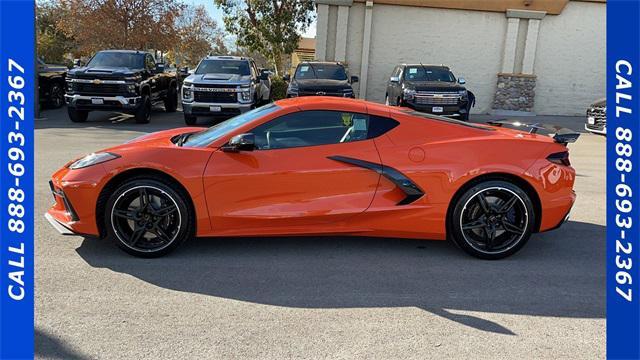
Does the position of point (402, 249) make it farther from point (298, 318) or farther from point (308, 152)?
point (298, 318)

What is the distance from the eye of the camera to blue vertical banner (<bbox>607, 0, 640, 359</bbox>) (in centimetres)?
268

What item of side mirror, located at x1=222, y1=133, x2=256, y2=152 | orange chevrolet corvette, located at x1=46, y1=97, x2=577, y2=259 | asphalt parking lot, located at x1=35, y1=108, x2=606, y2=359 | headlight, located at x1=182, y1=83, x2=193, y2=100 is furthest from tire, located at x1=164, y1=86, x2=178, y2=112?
side mirror, located at x1=222, y1=133, x2=256, y2=152

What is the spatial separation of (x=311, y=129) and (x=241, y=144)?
0.67 metres

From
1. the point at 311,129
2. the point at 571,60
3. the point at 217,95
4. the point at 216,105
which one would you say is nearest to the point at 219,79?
the point at 217,95

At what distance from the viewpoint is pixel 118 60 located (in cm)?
1435

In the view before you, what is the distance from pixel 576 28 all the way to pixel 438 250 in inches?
743

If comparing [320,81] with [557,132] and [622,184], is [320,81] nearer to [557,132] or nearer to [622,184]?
[557,132]

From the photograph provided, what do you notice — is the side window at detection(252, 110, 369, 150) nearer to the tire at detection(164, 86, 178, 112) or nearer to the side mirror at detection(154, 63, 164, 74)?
the side mirror at detection(154, 63, 164, 74)

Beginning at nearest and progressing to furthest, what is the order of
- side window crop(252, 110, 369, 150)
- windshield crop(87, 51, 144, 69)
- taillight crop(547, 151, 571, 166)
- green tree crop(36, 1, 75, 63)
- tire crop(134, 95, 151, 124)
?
side window crop(252, 110, 369, 150) < taillight crop(547, 151, 571, 166) < tire crop(134, 95, 151, 124) < windshield crop(87, 51, 144, 69) < green tree crop(36, 1, 75, 63)

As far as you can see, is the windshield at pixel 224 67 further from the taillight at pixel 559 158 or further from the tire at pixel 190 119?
the taillight at pixel 559 158

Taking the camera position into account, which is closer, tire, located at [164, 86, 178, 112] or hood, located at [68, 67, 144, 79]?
hood, located at [68, 67, 144, 79]

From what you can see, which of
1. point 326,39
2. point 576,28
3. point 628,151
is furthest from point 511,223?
point 576,28

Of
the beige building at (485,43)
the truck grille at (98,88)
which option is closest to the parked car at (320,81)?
the truck grille at (98,88)

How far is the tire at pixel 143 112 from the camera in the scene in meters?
14.1
